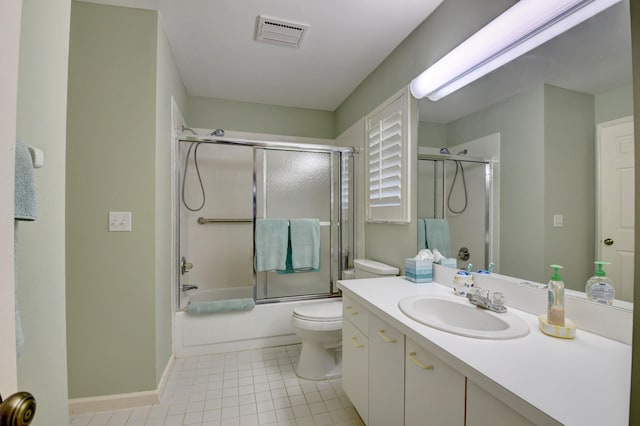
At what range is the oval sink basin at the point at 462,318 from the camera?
89 cm

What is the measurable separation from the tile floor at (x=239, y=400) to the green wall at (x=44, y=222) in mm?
996

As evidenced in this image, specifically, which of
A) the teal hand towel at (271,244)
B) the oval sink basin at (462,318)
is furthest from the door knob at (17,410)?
the teal hand towel at (271,244)

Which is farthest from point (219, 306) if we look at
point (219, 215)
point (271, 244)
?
point (219, 215)

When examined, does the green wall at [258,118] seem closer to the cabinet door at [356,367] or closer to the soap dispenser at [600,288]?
the cabinet door at [356,367]

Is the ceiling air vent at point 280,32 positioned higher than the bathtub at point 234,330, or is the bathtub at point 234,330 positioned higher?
the ceiling air vent at point 280,32

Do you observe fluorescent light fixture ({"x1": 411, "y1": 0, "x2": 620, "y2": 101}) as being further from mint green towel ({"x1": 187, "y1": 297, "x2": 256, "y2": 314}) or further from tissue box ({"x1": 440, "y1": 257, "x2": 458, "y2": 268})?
mint green towel ({"x1": 187, "y1": 297, "x2": 256, "y2": 314})

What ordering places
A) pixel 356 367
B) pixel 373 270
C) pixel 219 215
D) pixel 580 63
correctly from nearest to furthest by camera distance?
pixel 580 63, pixel 356 367, pixel 373 270, pixel 219 215

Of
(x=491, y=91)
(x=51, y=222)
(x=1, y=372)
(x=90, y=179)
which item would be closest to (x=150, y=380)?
(x=90, y=179)

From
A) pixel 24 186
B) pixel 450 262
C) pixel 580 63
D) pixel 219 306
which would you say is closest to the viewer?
pixel 24 186

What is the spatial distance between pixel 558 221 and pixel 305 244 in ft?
5.63

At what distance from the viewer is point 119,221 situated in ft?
5.30

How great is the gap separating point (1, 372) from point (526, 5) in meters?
1.74

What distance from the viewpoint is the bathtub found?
2160 mm

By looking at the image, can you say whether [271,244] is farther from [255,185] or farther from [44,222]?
[44,222]
